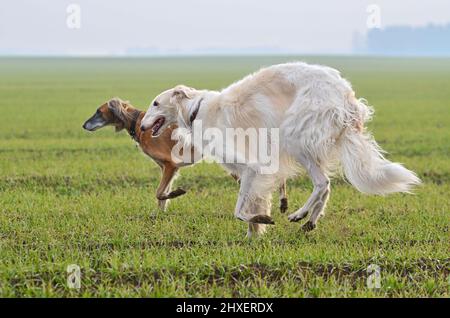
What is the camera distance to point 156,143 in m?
9.59

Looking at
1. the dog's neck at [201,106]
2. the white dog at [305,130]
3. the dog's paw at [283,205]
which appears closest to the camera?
the white dog at [305,130]

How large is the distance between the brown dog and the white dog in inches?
43.4

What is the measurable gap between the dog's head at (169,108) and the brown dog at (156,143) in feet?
2.44

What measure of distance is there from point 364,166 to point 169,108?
102 inches

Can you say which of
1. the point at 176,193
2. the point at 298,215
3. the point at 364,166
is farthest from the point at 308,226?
the point at 176,193

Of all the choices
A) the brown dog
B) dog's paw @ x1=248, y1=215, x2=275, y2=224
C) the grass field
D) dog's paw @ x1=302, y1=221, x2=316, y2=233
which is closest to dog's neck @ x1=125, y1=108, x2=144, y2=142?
the brown dog

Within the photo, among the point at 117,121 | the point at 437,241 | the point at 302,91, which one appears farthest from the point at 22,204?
the point at 437,241

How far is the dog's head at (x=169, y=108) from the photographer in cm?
835

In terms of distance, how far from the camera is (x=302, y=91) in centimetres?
780

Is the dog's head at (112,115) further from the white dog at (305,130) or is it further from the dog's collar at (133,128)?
the white dog at (305,130)

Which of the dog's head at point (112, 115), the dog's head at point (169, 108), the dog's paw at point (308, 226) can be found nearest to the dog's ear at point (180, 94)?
the dog's head at point (169, 108)

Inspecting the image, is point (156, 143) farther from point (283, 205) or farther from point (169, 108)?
point (283, 205)

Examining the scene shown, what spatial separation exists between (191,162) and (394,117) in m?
19.0
